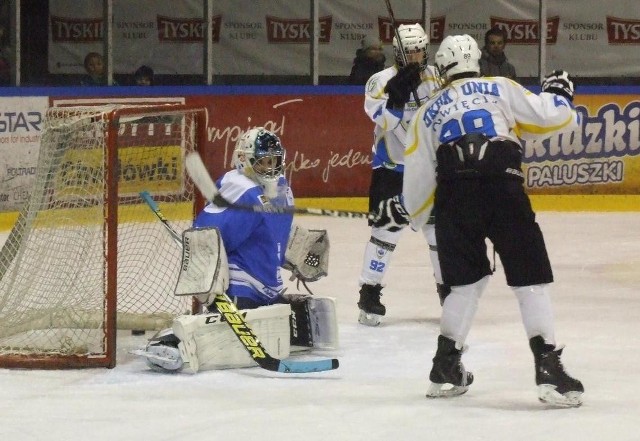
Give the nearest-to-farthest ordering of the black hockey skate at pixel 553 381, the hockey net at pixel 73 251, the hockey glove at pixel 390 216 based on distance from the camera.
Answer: the black hockey skate at pixel 553 381
the hockey net at pixel 73 251
the hockey glove at pixel 390 216

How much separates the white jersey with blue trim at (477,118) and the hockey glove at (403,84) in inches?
40.7

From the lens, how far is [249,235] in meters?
5.17

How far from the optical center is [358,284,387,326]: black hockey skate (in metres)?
6.05

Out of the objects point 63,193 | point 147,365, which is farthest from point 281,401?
point 63,193

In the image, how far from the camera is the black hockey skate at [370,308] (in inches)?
238

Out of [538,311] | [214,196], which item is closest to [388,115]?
[214,196]

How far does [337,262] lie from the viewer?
770 centimetres

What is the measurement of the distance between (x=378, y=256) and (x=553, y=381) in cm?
186

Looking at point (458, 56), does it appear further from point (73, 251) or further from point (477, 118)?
point (73, 251)

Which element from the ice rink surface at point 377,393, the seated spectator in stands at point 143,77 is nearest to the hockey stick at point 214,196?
the ice rink surface at point 377,393

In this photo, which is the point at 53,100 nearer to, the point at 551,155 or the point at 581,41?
the point at 551,155

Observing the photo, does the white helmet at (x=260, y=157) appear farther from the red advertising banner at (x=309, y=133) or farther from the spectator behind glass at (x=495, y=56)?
the spectator behind glass at (x=495, y=56)

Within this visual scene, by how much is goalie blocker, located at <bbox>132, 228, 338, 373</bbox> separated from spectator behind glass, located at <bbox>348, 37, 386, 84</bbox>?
16.9 ft

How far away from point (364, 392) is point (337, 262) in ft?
9.88
